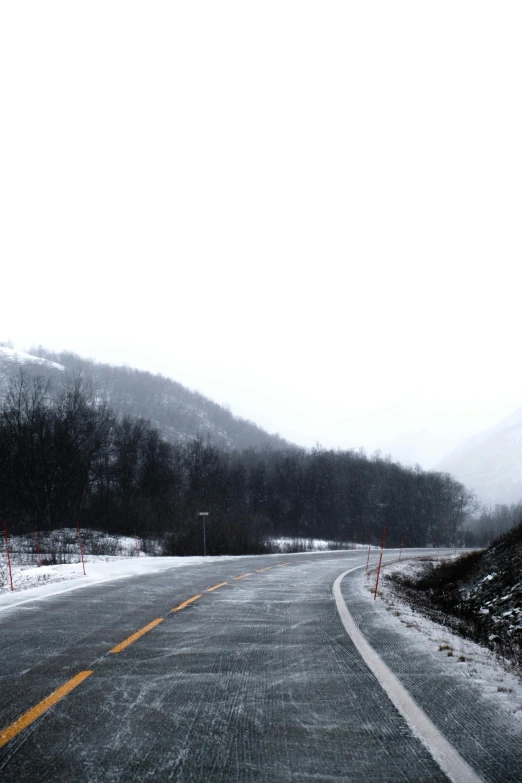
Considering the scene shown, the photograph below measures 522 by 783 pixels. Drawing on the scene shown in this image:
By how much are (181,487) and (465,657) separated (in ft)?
240

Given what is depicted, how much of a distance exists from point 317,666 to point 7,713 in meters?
3.10

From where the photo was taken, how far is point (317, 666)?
6168mm

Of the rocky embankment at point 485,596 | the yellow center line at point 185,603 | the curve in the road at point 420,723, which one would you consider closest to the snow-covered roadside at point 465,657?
the rocky embankment at point 485,596

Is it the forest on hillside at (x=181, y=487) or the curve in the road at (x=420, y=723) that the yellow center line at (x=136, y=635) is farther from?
the forest on hillside at (x=181, y=487)

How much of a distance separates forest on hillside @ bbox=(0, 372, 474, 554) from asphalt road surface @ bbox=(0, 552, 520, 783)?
101 feet

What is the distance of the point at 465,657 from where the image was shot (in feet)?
22.2

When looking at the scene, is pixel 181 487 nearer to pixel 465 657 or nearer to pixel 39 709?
pixel 465 657

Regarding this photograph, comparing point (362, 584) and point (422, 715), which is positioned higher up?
point (422, 715)

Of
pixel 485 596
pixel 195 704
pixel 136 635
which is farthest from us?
pixel 485 596

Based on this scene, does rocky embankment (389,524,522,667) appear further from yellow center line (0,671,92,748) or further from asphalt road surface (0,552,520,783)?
yellow center line (0,671,92,748)

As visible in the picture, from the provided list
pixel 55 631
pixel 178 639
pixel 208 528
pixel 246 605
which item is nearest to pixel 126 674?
pixel 178 639

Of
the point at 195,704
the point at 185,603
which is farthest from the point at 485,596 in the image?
the point at 195,704

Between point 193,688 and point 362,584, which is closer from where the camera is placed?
point 193,688

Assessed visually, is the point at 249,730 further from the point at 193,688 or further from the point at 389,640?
the point at 389,640
